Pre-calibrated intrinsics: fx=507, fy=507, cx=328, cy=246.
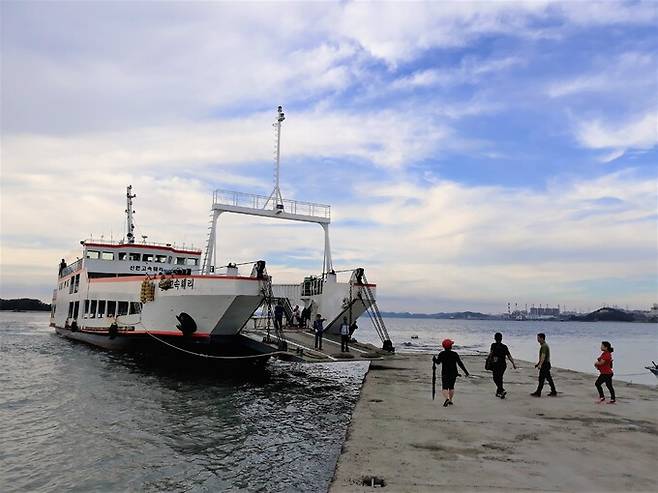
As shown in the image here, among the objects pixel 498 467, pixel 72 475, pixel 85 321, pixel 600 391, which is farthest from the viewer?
pixel 85 321

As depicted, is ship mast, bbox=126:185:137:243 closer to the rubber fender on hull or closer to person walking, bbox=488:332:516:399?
the rubber fender on hull

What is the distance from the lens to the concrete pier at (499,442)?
601 centimetres

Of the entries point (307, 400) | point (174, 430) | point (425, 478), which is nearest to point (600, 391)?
point (425, 478)

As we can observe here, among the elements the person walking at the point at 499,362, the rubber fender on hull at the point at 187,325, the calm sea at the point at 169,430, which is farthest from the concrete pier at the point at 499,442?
the rubber fender on hull at the point at 187,325

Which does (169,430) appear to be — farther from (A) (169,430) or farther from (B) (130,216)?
(B) (130,216)

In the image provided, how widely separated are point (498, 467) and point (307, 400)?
10.1 meters

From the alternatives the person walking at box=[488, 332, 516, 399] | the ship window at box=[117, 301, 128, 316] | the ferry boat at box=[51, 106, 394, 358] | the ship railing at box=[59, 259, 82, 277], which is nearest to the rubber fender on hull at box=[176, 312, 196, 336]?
the ferry boat at box=[51, 106, 394, 358]

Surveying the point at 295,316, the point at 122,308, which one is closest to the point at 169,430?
the point at 295,316

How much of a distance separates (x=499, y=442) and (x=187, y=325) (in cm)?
1466

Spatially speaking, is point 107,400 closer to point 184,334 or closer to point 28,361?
point 184,334

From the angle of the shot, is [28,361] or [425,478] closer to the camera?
[425,478]

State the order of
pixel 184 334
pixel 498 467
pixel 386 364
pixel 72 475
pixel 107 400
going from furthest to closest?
pixel 184 334 → pixel 386 364 → pixel 107 400 → pixel 72 475 → pixel 498 467

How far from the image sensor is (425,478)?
6043mm

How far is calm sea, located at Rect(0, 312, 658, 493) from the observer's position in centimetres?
882
